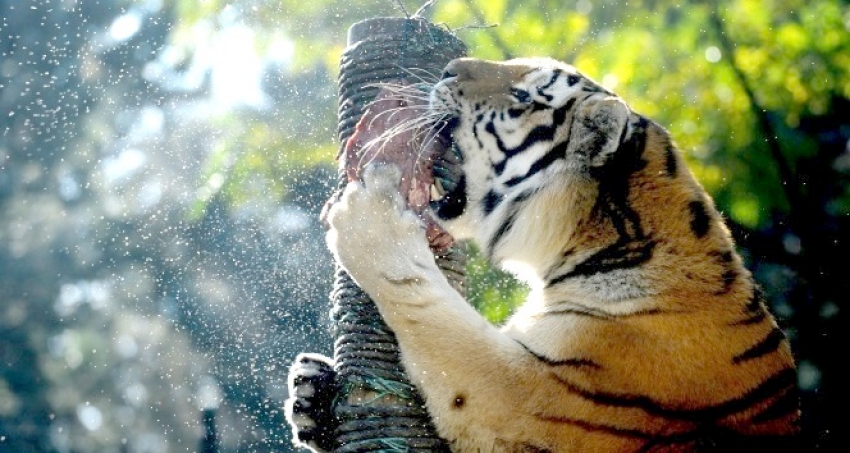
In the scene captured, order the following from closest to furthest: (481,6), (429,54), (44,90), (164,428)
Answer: (429,54)
(481,6)
(44,90)
(164,428)

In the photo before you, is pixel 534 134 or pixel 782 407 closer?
pixel 782 407

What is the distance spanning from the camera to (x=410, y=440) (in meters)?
1.58

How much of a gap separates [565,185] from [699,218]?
0.28 m

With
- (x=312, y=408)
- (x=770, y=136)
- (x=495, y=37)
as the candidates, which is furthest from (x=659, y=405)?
(x=495, y=37)

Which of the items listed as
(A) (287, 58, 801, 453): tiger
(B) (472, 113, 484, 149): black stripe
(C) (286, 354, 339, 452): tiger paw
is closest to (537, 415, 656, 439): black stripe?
(A) (287, 58, 801, 453): tiger

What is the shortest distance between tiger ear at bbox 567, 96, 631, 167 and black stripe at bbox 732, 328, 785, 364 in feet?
1.54

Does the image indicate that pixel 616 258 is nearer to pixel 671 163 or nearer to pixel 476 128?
pixel 671 163

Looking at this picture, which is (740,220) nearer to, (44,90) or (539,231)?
(539,231)

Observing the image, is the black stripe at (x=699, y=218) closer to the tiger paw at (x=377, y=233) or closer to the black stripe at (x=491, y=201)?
the black stripe at (x=491, y=201)

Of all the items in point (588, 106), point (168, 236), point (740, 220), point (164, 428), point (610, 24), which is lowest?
point (164, 428)

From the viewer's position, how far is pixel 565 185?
1.91 meters

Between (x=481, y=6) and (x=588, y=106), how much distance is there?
8.35 feet


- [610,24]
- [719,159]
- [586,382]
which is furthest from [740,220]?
[586,382]

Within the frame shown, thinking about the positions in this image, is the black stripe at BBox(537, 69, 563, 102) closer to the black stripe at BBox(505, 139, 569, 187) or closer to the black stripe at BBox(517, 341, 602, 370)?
the black stripe at BBox(505, 139, 569, 187)
